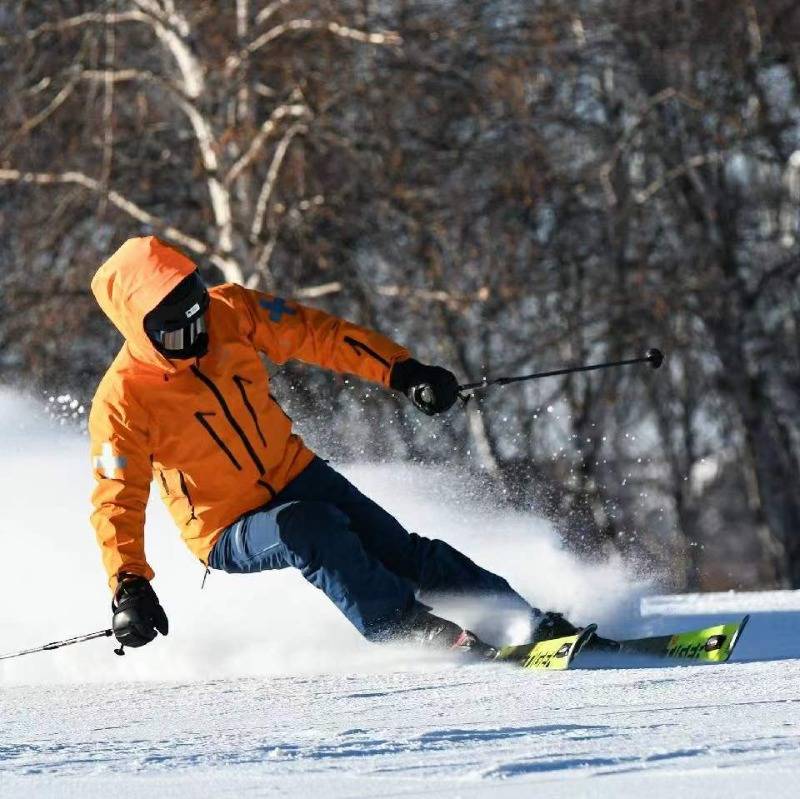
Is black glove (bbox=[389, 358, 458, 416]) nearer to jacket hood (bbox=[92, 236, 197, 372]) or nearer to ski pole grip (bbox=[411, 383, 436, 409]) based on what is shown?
ski pole grip (bbox=[411, 383, 436, 409])

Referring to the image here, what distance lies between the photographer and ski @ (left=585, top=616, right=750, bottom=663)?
475cm

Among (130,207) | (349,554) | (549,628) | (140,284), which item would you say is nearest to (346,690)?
(349,554)

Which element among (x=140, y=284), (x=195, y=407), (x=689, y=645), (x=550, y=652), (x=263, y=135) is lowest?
(x=689, y=645)

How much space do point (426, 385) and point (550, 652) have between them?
919 mm

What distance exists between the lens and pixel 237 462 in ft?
16.2

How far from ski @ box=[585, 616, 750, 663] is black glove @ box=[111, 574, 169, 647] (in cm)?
138

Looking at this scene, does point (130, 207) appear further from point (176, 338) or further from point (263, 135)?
point (176, 338)

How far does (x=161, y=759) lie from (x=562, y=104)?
1158 centimetres

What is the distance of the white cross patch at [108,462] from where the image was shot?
4.71 metres

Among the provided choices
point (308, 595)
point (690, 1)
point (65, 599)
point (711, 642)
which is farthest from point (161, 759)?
point (690, 1)

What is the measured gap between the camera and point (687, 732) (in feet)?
11.2

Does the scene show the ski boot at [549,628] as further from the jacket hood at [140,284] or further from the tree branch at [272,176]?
the tree branch at [272,176]

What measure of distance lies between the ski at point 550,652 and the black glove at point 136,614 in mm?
1071

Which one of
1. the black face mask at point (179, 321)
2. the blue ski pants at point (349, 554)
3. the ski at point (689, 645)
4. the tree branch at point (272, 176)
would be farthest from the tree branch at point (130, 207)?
the ski at point (689, 645)
